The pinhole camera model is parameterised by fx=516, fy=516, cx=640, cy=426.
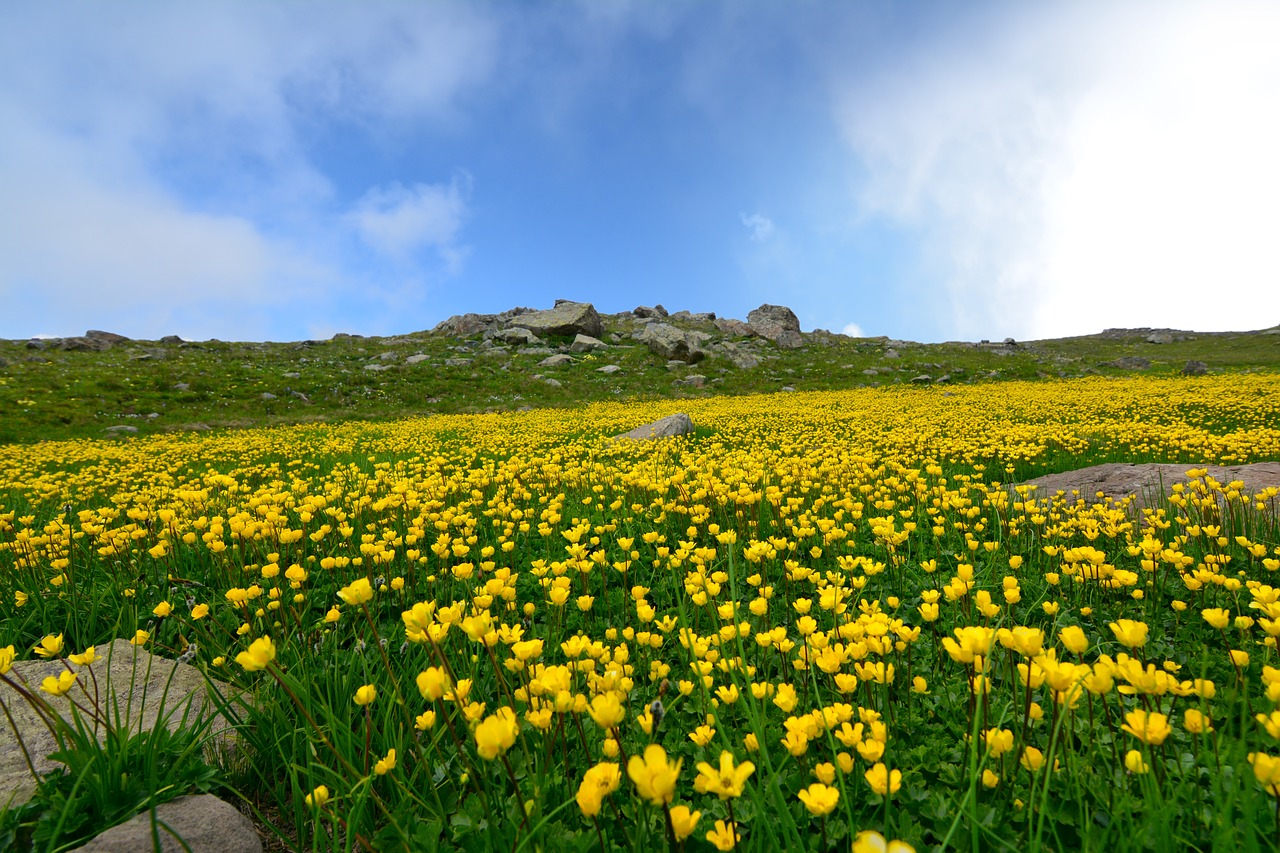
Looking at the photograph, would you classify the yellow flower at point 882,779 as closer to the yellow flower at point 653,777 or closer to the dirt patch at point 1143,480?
the yellow flower at point 653,777

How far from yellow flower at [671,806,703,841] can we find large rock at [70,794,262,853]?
1558 millimetres

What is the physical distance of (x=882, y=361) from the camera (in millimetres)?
46188

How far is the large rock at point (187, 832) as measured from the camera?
5.47 feet

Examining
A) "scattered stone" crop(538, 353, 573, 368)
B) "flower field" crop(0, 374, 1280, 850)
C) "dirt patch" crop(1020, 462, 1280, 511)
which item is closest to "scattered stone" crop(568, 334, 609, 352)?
"scattered stone" crop(538, 353, 573, 368)

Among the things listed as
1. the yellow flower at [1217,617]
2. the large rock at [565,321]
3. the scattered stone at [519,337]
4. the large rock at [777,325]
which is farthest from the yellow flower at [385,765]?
the large rock at [777,325]

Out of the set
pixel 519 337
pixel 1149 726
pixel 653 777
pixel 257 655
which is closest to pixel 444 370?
pixel 519 337

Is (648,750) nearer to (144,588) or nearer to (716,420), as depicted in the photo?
(144,588)

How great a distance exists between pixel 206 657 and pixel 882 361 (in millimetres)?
49888

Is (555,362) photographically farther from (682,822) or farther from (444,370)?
(682,822)

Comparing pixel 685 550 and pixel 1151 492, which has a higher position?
pixel 685 550

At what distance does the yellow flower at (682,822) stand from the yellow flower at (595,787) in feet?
0.65

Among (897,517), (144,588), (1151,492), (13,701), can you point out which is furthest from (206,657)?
(1151,492)

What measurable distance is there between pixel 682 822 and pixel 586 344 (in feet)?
162

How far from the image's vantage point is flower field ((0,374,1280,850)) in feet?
5.70
